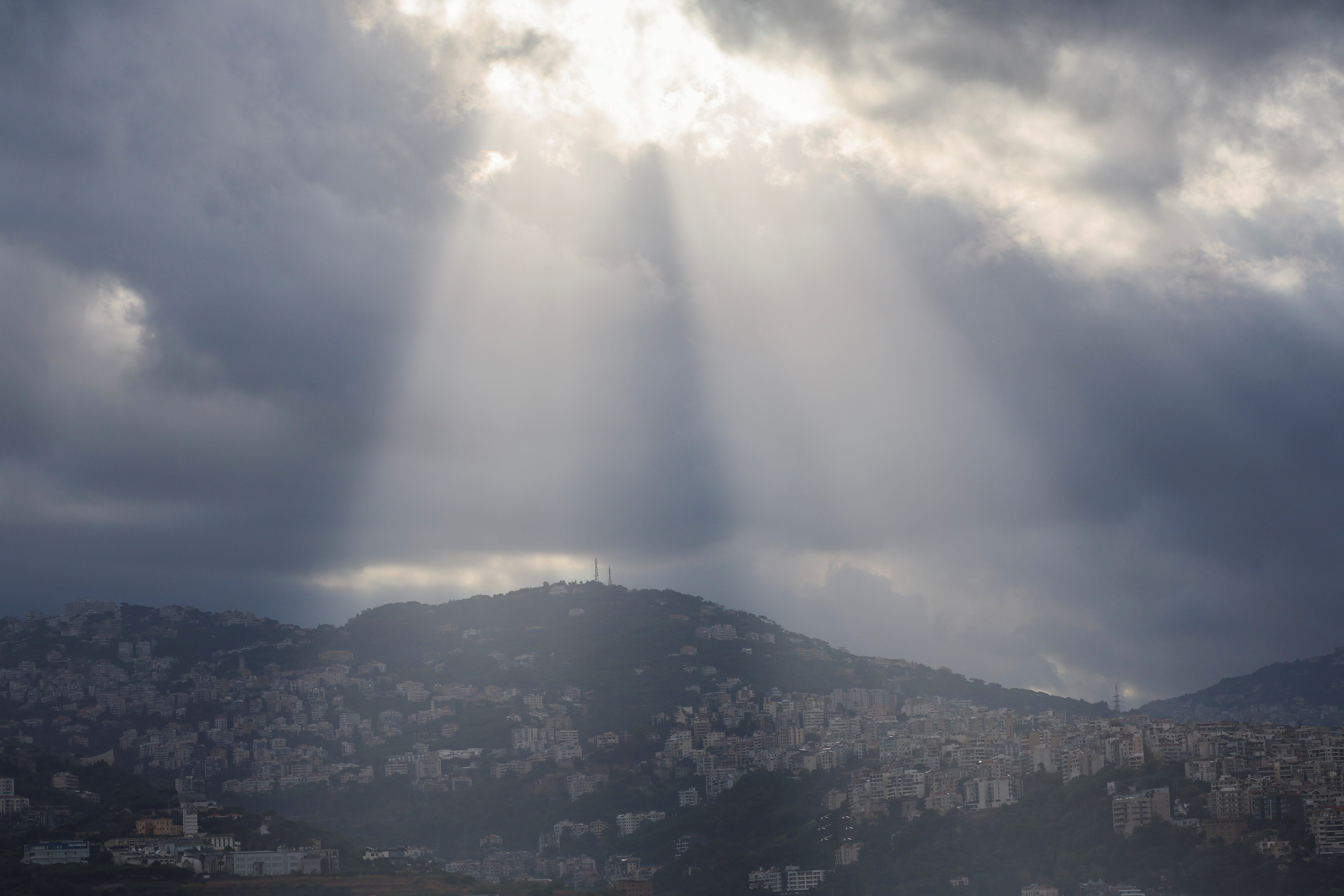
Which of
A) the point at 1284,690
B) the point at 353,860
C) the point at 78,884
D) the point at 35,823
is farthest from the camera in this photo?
the point at 1284,690

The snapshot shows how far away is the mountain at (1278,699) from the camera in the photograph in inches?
6289

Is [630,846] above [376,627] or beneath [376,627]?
beneath

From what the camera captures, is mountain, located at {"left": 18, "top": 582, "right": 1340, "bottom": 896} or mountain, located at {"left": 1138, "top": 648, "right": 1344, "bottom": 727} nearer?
mountain, located at {"left": 18, "top": 582, "right": 1340, "bottom": 896}

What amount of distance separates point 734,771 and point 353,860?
152 feet

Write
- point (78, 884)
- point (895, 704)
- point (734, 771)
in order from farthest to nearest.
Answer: point (895, 704)
point (734, 771)
point (78, 884)

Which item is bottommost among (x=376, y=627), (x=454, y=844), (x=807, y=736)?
(x=454, y=844)

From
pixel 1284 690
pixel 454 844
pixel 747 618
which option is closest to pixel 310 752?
pixel 454 844

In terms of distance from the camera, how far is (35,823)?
82438mm

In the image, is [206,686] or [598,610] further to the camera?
[598,610]

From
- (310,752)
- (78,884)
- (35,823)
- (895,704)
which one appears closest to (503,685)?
(310,752)

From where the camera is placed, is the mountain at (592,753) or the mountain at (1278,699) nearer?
the mountain at (592,753)

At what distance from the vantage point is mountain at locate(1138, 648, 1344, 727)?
160m

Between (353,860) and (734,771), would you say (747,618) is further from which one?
(353,860)

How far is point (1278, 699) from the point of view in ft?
557
